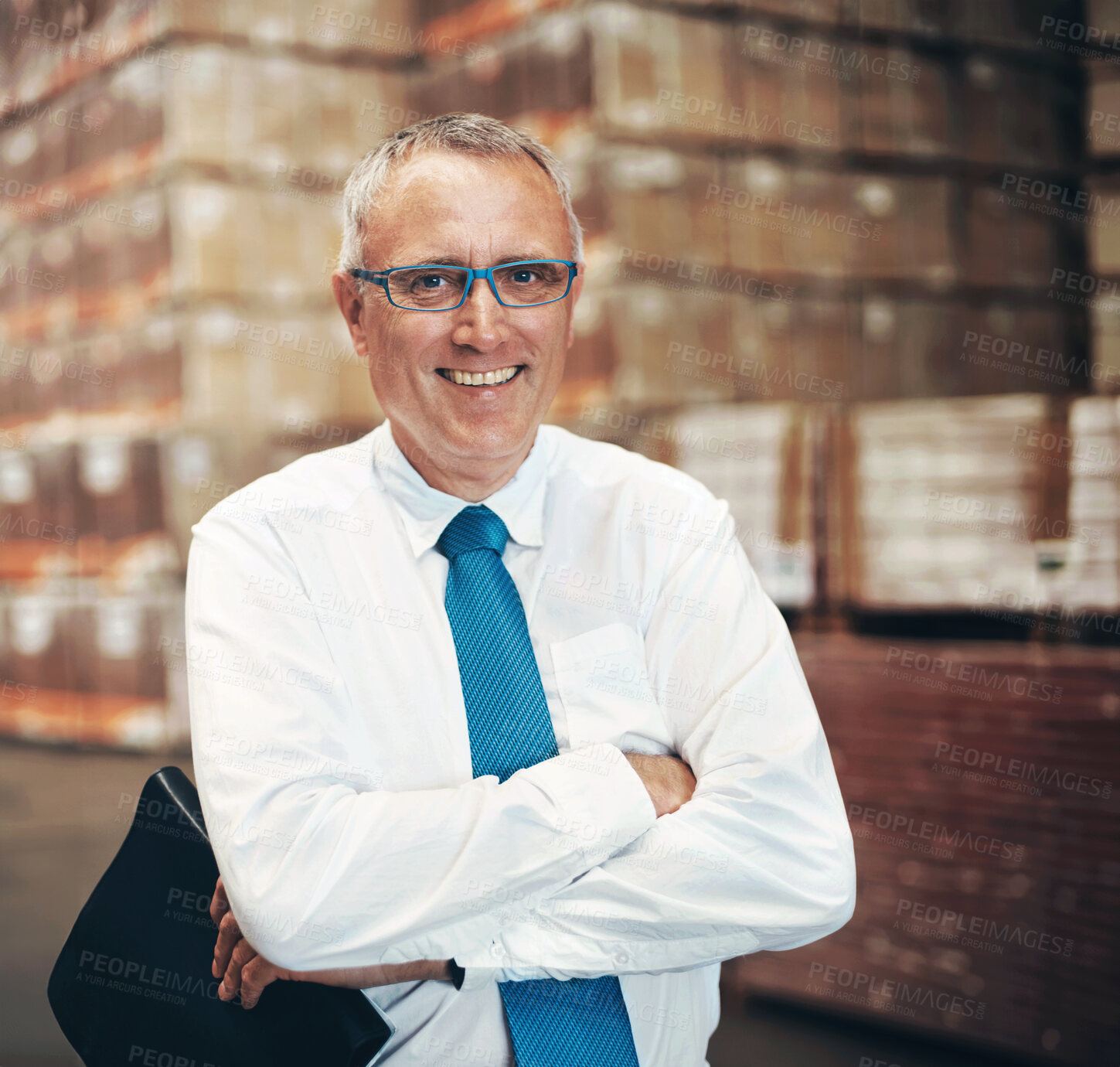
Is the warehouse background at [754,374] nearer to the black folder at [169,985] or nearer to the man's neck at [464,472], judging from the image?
the man's neck at [464,472]

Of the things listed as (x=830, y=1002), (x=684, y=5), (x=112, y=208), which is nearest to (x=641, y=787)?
(x=830, y=1002)

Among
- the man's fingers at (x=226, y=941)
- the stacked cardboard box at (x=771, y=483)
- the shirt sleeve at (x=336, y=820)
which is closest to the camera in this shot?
the shirt sleeve at (x=336, y=820)

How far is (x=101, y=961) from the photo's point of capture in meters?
1.36

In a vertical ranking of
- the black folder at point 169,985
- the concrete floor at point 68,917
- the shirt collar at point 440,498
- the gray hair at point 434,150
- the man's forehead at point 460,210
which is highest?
the gray hair at point 434,150

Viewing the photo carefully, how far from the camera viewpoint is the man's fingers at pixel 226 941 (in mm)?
1345

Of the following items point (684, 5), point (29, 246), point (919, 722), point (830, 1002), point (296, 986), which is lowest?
point (830, 1002)

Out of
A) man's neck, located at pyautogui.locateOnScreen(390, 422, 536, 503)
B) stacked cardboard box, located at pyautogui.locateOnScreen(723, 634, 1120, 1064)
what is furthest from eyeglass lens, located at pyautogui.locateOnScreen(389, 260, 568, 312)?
stacked cardboard box, located at pyautogui.locateOnScreen(723, 634, 1120, 1064)

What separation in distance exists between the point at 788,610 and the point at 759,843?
230 centimetres

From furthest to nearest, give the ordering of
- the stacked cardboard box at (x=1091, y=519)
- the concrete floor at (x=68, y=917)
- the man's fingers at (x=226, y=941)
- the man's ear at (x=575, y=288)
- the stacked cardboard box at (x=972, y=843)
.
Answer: the concrete floor at (x=68, y=917) < the stacked cardboard box at (x=1091, y=519) < the stacked cardboard box at (x=972, y=843) < the man's ear at (x=575, y=288) < the man's fingers at (x=226, y=941)

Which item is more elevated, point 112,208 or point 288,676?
point 112,208

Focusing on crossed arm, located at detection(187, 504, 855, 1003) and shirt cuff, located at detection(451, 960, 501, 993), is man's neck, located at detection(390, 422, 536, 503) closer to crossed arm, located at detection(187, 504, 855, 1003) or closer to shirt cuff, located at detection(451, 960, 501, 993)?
crossed arm, located at detection(187, 504, 855, 1003)

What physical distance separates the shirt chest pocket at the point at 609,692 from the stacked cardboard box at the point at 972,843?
78.9 inches

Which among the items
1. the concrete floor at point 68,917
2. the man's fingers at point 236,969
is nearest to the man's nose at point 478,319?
the man's fingers at point 236,969

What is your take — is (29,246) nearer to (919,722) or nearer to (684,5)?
(684,5)
